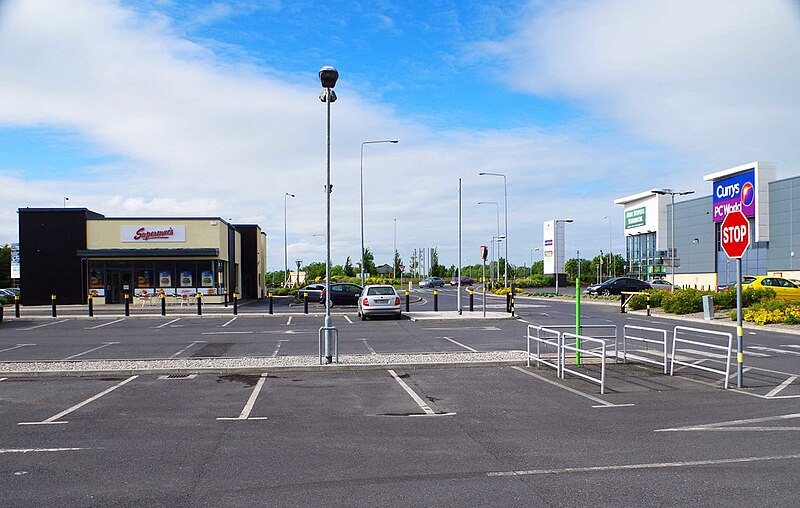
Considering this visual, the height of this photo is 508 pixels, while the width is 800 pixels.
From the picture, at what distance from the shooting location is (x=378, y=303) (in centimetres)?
2828

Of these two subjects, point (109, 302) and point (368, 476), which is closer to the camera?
point (368, 476)

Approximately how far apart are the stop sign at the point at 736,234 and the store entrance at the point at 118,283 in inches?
1515

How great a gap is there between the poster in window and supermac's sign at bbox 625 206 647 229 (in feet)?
189

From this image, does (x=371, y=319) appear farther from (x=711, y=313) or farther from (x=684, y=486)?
(x=684, y=486)

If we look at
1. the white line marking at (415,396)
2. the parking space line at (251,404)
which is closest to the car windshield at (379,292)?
the white line marking at (415,396)

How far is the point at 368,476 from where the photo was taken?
21.3ft

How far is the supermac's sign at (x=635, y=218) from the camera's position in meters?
80.6

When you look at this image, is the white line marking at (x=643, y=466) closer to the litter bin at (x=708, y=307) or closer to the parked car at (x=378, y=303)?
the parked car at (x=378, y=303)

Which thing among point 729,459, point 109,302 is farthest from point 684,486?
point 109,302

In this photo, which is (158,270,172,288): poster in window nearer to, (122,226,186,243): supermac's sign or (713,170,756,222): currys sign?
(122,226,186,243): supermac's sign

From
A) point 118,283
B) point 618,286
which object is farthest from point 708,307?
point 118,283

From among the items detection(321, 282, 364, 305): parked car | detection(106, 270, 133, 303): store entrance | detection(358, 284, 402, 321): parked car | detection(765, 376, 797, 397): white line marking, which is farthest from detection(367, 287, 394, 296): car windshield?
detection(106, 270, 133, 303): store entrance

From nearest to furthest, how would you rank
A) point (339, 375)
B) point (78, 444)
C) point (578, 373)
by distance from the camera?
point (78, 444) → point (578, 373) → point (339, 375)

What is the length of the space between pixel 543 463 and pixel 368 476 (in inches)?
72.0
